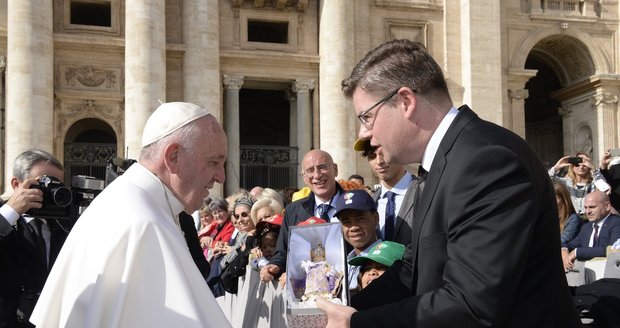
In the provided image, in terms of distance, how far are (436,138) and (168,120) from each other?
1.16m

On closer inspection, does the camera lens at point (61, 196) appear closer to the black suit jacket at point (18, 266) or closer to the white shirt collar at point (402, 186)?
the black suit jacket at point (18, 266)

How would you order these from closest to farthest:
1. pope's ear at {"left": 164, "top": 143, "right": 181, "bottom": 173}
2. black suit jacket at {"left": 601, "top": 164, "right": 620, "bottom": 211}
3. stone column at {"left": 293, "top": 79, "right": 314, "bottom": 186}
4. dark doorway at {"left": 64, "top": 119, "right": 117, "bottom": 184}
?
pope's ear at {"left": 164, "top": 143, "right": 181, "bottom": 173}, black suit jacket at {"left": 601, "top": 164, "right": 620, "bottom": 211}, dark doorway at {"left": 64, "top": 119, "right": 117, "bottom": 184}, stone column at {"left": 293, "top": 79, "right": 314, "bottom": 186}

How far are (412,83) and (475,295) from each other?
2.69 ft

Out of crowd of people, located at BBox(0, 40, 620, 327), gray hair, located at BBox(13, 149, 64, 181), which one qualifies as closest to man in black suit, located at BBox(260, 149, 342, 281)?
gray hair, located at BBox(13, 149, 64, 181)

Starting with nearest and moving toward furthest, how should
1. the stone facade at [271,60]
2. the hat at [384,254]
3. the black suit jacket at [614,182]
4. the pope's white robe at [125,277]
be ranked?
the pope's white robe at [125,277]
the hat at [384,254]
the black suit jacket at [614,182]
the stone facade at [271,60]

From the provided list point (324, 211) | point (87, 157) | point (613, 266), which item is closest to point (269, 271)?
point (324, 211)

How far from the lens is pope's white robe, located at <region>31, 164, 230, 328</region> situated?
7.88 feet

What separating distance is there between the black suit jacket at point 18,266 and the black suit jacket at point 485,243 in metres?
3.21

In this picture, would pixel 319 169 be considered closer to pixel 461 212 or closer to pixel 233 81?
pixel 461 212

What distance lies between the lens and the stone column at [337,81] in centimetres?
2258

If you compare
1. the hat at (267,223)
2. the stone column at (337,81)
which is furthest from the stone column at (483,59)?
the hat at (267,223)

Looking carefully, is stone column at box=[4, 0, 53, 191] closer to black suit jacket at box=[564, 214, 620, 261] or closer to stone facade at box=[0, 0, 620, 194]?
stone facade at box=[0, 0, 620, 194]

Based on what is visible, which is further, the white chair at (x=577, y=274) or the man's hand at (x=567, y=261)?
the man's hand at (x=567, y=261)

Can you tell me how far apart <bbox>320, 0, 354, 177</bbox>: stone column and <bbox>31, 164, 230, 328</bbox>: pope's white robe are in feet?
65.3
